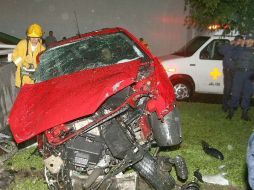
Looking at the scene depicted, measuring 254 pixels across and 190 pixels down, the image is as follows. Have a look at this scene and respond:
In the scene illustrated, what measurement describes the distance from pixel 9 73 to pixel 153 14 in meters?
13.4

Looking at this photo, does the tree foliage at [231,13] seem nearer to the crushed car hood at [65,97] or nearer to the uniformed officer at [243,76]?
the uniformed officer at [243,76]

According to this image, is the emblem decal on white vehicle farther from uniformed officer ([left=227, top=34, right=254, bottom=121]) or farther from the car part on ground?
the car part on ground

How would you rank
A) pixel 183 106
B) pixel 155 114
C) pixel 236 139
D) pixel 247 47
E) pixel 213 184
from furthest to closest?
pixel 183 106
pixel 247 47
pixel 236 139
pixel 213 184
pixel 155 114

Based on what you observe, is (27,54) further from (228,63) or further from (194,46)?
(194,46)

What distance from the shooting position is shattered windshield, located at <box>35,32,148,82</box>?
561 cm

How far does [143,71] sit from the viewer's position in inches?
197

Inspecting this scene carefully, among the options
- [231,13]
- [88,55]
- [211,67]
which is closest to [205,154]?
[88,55]

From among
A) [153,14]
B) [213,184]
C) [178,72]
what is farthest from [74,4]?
[213,184]

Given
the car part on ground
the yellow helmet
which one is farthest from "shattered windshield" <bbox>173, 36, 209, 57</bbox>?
the yellow helmet

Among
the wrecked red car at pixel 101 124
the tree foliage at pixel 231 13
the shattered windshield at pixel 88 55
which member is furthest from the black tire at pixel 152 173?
the tree foliage at pixel 231 13

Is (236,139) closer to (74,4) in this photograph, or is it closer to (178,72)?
(178,72)

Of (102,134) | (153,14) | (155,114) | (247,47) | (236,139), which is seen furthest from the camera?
(153,14)

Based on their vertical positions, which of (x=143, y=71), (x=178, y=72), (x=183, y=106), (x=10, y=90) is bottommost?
(x=183, y=106)

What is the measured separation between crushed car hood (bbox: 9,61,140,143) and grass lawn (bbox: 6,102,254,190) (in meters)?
1.33
